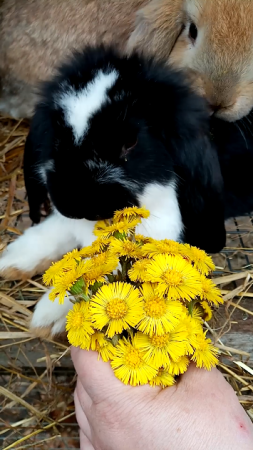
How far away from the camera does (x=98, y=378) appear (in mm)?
569

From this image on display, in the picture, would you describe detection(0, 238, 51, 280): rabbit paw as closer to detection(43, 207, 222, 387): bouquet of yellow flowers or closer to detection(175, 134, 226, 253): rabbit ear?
detection(175, 134, 226, 253): rabbit ear

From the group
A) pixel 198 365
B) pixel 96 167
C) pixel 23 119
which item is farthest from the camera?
pixel 23 119

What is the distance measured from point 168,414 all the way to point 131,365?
0.08 metres

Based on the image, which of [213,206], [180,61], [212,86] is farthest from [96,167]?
[180,61]

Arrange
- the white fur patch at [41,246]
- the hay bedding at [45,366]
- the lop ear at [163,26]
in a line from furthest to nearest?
the lop ear at [163,26] → the white fur patch at [41,246] → the hay bedding at [45,366]

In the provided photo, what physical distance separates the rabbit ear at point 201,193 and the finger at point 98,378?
42 cm

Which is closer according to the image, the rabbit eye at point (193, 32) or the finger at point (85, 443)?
the finger at point (85, 443)

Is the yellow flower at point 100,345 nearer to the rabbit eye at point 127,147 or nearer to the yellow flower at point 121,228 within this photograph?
the yellow flower at point 121,228

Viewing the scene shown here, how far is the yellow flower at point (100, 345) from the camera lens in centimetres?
54

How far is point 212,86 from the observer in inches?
42.4

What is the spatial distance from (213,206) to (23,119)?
3.82 ft

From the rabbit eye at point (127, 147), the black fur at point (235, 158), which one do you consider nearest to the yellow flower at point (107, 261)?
the rabbit eye at point (127, 147)

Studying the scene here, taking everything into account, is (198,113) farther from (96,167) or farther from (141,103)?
(96,167)

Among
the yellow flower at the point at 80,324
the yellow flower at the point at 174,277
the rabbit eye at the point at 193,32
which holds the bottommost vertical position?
the yellow flower at the point at 80,324
